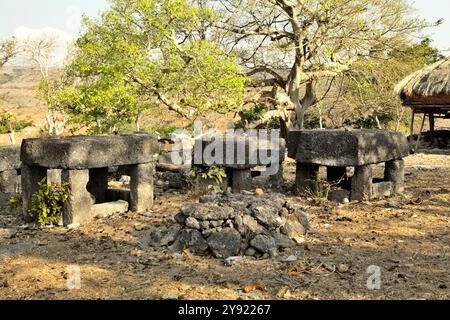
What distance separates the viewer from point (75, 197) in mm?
5816

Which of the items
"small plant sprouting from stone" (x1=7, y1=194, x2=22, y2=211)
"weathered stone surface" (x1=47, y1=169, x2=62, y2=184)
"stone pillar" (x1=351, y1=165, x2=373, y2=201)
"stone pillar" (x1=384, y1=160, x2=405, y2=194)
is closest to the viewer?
"weathered stone surface" (x1=47, y1=169, x2=62, y2=184)

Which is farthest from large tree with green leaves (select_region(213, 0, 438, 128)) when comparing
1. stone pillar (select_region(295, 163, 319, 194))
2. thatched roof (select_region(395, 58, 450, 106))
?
stone pillar (select_region(295, 163, 319, 194))

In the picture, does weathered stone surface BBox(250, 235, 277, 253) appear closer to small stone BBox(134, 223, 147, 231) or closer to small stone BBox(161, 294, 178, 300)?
small stone BBox(161, 294, 178, 300)

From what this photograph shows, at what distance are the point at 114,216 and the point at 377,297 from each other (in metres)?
3.72

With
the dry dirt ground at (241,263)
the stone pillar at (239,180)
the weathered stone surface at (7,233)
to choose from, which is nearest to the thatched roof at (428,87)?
the dry dirt ground at (241,263)

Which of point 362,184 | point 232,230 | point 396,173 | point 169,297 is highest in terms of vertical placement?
point 396,173

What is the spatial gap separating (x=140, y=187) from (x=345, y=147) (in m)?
2.95

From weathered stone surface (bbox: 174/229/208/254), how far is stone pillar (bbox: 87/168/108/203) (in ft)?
8.61

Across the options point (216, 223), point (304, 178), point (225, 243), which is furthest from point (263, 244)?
point (304, 178)

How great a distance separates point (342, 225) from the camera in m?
5.81

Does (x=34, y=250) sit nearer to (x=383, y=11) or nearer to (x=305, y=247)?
A: (x=305, y=247)

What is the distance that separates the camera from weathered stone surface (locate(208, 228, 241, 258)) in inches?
182

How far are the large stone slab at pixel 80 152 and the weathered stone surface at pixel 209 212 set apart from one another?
1607 mm

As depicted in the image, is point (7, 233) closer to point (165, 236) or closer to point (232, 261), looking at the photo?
point (165, 236)
